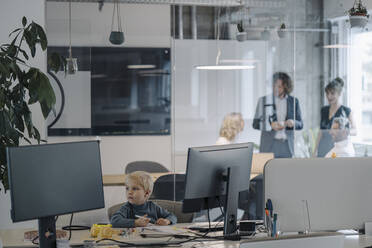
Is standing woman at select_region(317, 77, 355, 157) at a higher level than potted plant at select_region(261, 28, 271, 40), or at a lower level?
lower

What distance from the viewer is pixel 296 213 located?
10.3 feet

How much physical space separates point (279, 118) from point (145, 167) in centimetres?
141

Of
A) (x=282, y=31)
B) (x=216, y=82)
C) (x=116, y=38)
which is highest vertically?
(x=282, y=31)

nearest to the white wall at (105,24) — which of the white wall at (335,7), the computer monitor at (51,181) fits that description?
the white wall at (335,7)

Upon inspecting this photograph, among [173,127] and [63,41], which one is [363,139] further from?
[63,41]

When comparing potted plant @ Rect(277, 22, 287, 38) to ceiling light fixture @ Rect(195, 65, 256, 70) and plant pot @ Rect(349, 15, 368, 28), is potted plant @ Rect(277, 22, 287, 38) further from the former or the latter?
plant pot @ Rect(349, 15, 368, 28)

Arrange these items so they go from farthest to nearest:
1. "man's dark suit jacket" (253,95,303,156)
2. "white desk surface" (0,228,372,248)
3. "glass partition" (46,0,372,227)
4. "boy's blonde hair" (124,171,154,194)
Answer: "man's dark suit jacket" (253,95,303,156)
"glass partition" (46,0,372,227)
"boy's blonde hair" (124,171,154,194)
"white desk surface" (0,228,372,248)

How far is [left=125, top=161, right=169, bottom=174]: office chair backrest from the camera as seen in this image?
5.06 m

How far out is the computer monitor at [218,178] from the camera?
317cm

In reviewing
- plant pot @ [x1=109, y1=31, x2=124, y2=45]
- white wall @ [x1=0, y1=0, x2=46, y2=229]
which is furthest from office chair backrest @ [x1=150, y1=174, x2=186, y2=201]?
plant pot @ [x1=109, y1=31, x2=124, y2=45]

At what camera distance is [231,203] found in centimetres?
333

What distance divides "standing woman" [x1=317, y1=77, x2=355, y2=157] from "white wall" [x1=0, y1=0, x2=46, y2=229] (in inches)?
106

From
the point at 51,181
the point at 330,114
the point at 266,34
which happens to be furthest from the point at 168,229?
the point at 330,114

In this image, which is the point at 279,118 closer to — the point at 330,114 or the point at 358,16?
the point at 330,114
